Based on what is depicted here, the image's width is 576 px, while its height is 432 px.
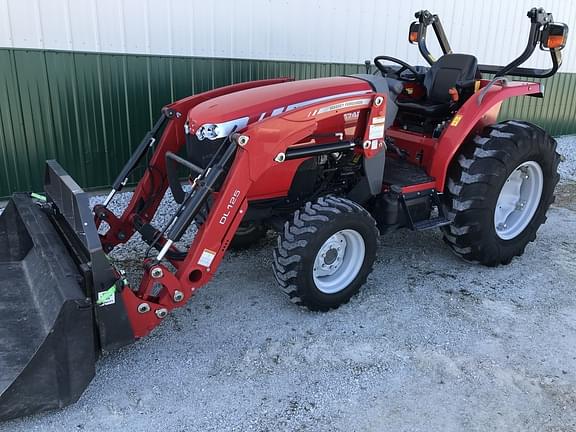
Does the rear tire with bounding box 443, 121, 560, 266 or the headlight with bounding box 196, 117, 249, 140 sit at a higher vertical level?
the headlight with bounding box 196, 117, 249, 140

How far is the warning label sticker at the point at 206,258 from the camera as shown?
2887 millimetres

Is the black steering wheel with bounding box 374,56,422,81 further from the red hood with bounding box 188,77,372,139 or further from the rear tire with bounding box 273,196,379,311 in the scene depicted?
the rear tire with bounding box 273,196,379,311

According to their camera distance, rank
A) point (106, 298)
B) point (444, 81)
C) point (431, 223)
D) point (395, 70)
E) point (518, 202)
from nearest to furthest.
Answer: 1. point (106, 298)
2. point (431, 223)
3. point (444, 81)
4. point (518, 202)
5. point (395, 70)

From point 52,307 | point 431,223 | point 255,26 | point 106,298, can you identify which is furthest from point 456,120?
point 52,307

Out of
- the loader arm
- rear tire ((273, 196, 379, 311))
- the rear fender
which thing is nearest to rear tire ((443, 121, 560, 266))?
the rear fender

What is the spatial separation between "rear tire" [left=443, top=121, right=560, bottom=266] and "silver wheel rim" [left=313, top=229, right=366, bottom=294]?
Result: 2.95 feet

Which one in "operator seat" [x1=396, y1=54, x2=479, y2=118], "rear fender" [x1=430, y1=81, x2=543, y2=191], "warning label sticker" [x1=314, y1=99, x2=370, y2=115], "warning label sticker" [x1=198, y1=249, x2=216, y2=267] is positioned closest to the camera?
"warning label sticker" [x1=198, y1=249, x2=216, y2=267]

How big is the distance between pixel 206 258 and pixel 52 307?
2.63 ft

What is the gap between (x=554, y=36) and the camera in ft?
12.0

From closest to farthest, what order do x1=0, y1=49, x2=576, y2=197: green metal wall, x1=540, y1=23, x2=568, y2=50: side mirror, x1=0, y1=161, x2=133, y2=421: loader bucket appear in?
x1=0, y1=161, x2=133, y2=421: loader bucket < x1=540, y1=23, x2=568, y2=50: side mirror < x1=0, y1=49, x2=576, y2=197: green metal wall

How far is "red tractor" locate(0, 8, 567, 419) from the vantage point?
255 cm

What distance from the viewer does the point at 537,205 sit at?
4.33 metres

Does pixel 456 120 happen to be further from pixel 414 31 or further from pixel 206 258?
pixel 206 258

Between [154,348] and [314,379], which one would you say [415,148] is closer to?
[314,379]
